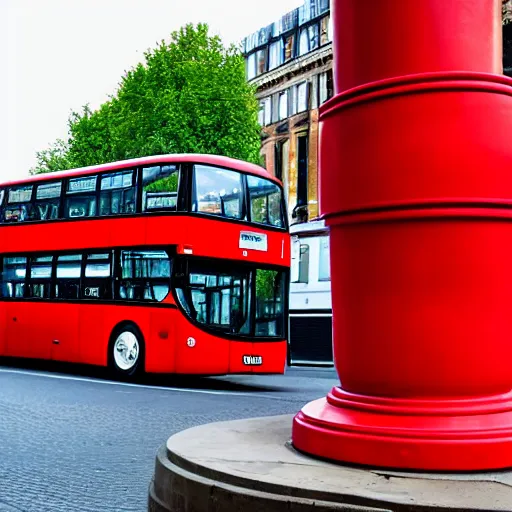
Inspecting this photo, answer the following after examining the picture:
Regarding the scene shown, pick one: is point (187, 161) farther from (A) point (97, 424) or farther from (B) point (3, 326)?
(A) point (97, 424)

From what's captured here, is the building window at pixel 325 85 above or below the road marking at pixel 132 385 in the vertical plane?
above

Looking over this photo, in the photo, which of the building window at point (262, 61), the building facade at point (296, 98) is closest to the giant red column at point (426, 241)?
the building facade at point (296, 98)

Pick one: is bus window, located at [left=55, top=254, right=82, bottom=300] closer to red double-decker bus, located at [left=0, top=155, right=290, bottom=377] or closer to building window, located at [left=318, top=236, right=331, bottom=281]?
red double-decker bus, located at [left=0, top=155, right=290, bottom=377]

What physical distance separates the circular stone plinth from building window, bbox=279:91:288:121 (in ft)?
116

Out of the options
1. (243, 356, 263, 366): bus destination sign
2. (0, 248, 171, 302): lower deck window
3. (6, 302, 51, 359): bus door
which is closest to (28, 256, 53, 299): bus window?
(0, 248, 171, 302): lower deck window

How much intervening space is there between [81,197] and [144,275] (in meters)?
2.52

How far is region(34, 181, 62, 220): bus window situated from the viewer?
15.8 meters

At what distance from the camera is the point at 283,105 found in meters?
38.3

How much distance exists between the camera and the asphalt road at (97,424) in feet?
16.5

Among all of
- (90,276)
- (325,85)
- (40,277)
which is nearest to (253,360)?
(90,276)

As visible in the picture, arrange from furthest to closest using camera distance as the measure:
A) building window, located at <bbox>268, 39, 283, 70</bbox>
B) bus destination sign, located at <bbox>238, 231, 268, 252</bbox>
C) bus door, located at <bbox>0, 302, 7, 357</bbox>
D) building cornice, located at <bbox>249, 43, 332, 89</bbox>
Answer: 1. building window, located at <bbox>268, 39, 283, 70</bbox>
2. building cornice, located at <bbox>249, 43, 332, 89</bbox>
3. bus door, located at <bbox>0, 302, 7, 357</bbox>
4. bus destination sign, located at <bbox>238, 231, 268, 252</bbox>

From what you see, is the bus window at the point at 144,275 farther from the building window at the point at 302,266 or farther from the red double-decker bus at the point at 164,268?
the building window at the point at 302,266

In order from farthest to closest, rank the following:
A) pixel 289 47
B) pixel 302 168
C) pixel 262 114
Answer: pixel 262 114
pixel 289 47
pixel 302 168

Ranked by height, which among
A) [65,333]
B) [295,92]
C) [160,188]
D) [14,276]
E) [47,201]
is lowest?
[65,333]
